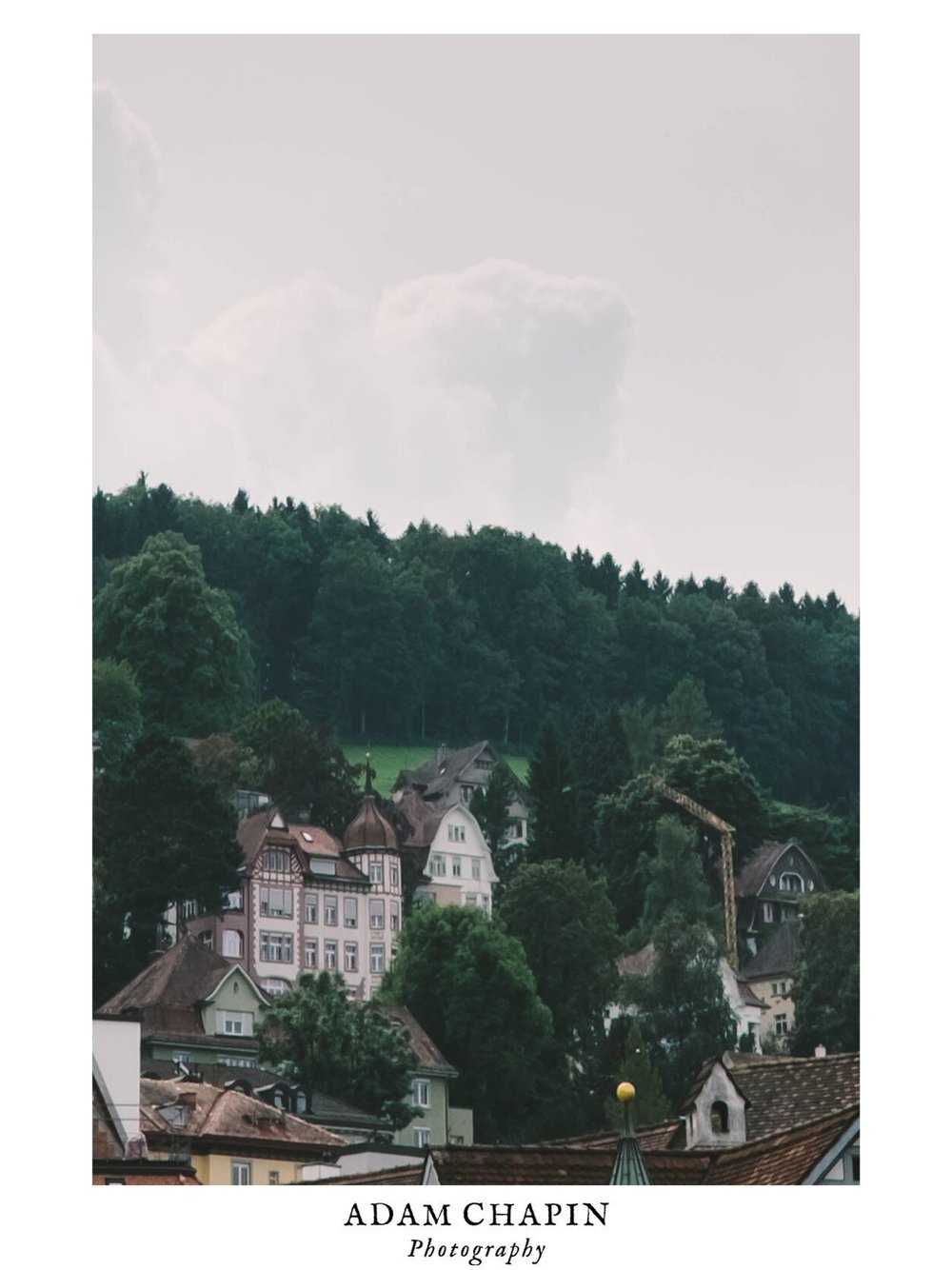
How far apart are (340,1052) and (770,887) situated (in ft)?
55.4

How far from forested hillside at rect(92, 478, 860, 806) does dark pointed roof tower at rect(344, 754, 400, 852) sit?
161 centimetres

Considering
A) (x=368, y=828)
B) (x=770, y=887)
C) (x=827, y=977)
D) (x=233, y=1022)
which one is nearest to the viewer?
(x=233, y=1022)

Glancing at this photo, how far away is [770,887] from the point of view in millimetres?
73562

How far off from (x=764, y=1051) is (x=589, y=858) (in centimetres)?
1207

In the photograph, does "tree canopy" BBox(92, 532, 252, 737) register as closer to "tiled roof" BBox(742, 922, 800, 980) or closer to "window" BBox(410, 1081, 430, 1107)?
"tiled roof" BBox(742, 922, 800, 980)

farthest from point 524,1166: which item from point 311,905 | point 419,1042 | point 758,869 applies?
point 758,869

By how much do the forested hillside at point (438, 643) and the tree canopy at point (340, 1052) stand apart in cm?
985

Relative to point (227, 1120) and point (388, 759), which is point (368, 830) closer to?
point (388, 759)

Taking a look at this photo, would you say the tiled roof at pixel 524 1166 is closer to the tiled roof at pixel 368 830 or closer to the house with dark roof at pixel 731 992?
the house with dark roof at pixel 731 992

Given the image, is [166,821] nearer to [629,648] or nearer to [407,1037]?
[407,1037]

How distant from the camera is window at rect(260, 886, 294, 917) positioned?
69.0 m

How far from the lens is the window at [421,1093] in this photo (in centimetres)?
5950

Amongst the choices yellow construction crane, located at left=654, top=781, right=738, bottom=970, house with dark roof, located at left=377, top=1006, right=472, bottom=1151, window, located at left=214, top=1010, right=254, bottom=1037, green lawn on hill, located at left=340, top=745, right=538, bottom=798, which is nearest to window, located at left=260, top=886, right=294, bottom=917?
window, located at left=214, top=1010, right=254, bottom=1037

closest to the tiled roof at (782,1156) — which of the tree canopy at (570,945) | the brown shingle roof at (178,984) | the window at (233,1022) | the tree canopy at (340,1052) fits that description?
the tree canopy at (340,1052)
